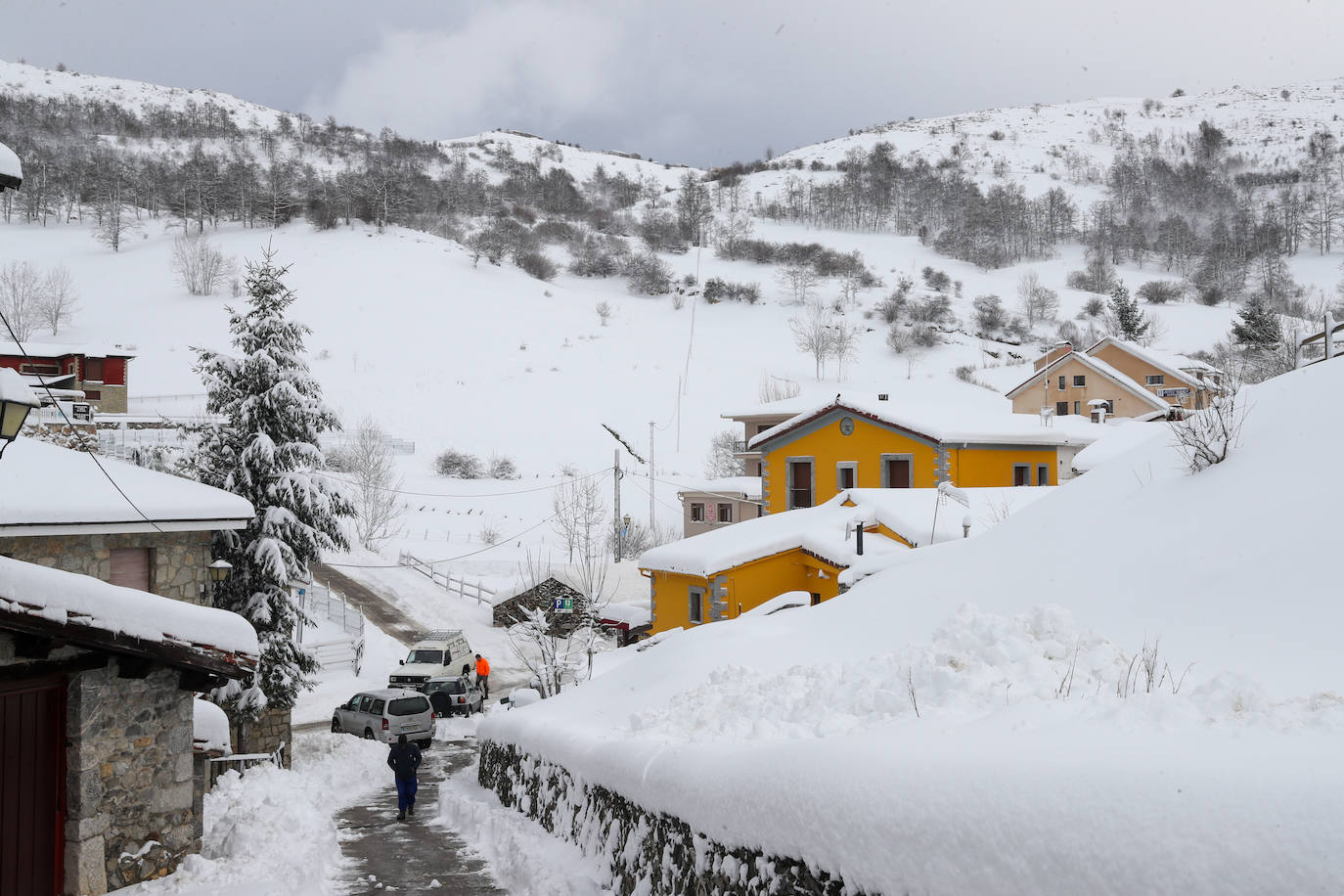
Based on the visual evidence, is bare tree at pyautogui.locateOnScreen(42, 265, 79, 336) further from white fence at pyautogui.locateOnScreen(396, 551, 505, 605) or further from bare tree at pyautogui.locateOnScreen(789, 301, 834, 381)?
bare tree at pyautogui.locateOnScreen(789, 301, 834, 381)

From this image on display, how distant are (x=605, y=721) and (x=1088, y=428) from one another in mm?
28407

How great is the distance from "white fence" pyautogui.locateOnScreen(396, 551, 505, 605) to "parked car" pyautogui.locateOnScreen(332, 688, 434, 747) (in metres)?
15.3

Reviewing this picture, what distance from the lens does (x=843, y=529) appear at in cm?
2328

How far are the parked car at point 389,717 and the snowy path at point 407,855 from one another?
546cm

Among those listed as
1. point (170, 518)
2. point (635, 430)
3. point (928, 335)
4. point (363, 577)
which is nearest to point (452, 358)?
point (635, 430)

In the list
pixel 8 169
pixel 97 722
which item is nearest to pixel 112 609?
pixel 97 722

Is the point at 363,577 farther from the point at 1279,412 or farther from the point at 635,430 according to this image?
the point at 1279,412

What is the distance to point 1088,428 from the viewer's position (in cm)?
3381

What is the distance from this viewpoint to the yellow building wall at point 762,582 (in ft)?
75.7

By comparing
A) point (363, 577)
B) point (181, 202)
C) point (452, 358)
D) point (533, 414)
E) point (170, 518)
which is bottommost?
point (363, 577)

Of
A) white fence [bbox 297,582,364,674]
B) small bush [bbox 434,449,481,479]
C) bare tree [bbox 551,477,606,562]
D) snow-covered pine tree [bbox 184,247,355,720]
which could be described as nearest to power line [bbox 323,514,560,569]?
bare tree [bbox 551,477,606,562]

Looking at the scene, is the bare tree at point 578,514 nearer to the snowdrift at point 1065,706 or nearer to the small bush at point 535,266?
the snowdrift at point 1065,706

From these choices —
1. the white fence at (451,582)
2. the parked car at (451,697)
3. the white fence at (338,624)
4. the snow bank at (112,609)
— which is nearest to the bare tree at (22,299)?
the white fence at (451,582)

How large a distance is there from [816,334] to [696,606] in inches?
2257
